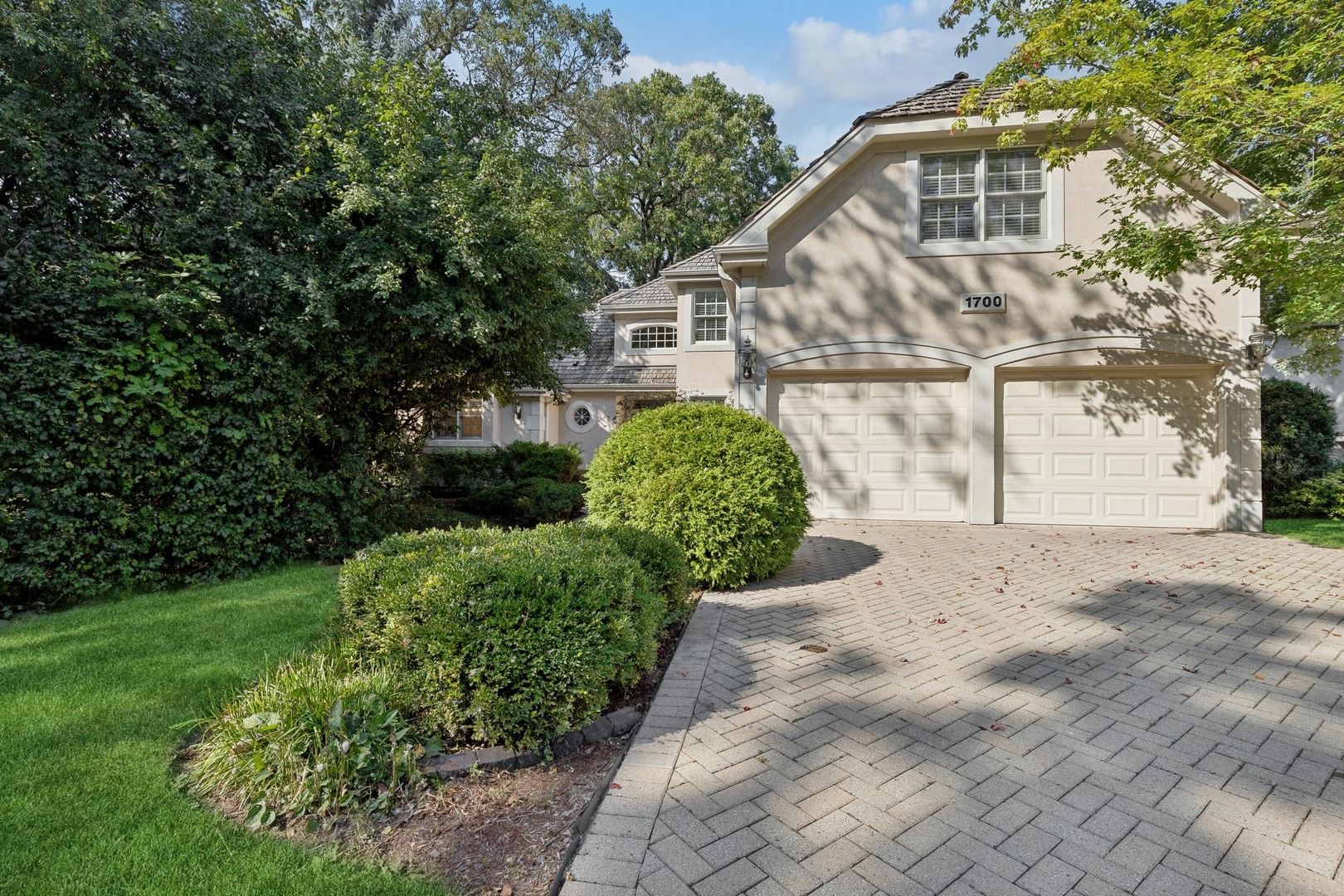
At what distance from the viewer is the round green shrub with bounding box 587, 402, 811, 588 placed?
5.66 m

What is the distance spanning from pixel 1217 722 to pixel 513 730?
12.2ft

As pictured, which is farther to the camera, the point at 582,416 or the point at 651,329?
the point at 582,416

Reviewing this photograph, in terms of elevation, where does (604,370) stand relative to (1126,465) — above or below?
above

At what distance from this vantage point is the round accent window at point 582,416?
60.4 ft

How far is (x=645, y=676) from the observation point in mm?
3867

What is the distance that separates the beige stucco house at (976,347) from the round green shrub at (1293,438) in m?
2.96

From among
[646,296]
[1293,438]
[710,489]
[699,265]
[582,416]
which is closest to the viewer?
[710,489]

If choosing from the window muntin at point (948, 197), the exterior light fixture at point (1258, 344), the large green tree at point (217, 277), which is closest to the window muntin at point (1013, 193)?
the window muntin at point (948, 197)

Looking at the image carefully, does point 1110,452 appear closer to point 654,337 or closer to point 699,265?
point 699,265

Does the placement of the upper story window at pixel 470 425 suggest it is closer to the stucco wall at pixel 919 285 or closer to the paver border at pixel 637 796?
the stucco wall at pixel 919 285

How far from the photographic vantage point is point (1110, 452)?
918 centimetres

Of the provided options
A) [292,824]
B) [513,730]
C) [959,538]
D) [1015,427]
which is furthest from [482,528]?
[1015,427]

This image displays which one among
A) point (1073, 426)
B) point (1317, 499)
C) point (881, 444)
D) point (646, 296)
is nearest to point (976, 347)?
point (1073, 426)

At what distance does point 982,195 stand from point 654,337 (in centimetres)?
1045
